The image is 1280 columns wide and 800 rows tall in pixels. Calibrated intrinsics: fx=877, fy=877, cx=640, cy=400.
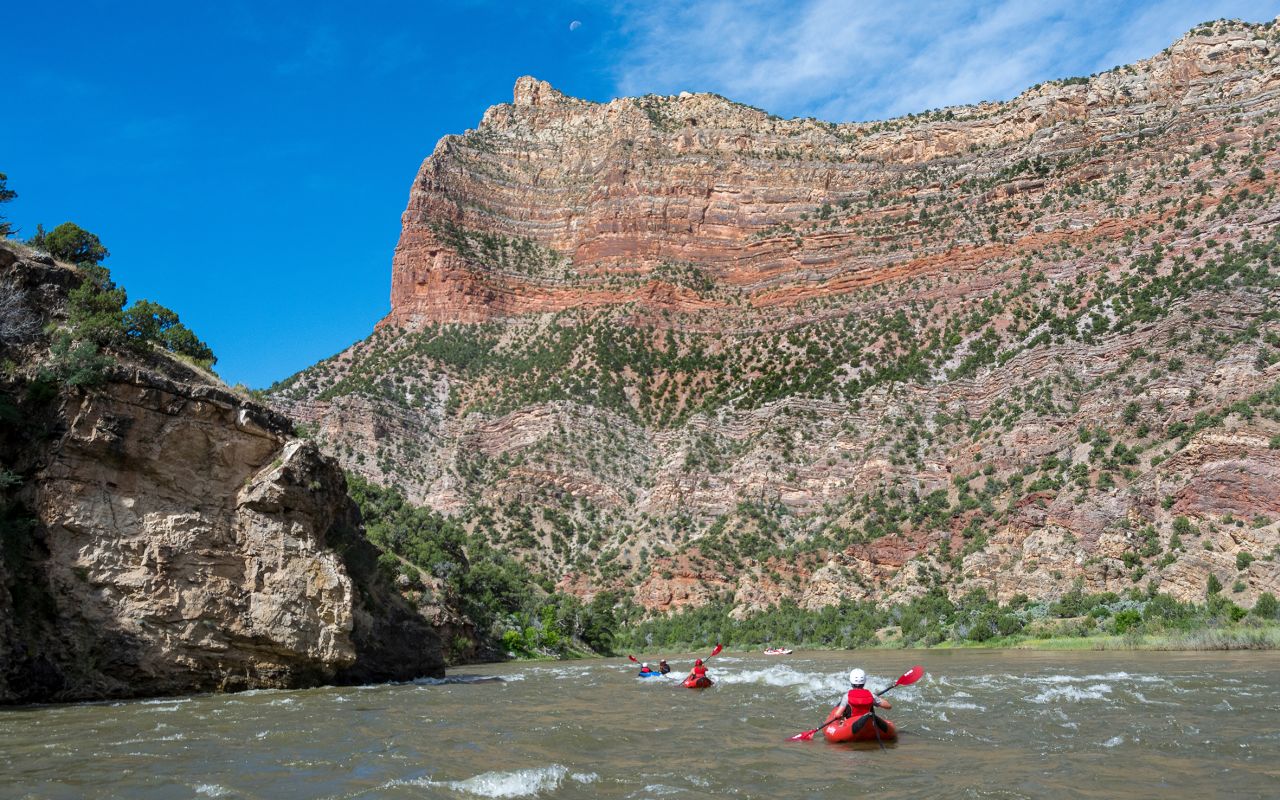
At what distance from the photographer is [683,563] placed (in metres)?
51.5

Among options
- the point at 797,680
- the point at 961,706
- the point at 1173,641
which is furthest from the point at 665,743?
the point at 1173,641

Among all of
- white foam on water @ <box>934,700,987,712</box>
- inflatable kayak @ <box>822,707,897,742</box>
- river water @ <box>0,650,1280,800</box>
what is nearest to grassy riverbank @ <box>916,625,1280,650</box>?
river water @ <box>0,650,1280,800</box>

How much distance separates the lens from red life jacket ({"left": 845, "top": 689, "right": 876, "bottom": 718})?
13.2m

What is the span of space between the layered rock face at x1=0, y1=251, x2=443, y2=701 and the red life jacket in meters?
11.9

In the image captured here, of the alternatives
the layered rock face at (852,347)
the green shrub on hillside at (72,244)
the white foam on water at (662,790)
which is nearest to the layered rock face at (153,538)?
the green shrub on hillside at (72,244)

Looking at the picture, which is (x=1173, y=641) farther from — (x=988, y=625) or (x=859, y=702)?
(x=859, y=702)

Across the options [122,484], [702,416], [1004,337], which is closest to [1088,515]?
Answer: [1004,337]

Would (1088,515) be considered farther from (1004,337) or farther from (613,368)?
(613,368)

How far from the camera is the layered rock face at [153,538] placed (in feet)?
53.8

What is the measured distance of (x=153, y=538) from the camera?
1756 centimetres

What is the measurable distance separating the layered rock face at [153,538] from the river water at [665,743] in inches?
36.6

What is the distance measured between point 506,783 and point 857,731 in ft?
18.6

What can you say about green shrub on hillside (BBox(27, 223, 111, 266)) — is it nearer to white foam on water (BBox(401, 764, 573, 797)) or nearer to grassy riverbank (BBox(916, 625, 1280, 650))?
white foam on water (BBox(401, 764, 573, 797))

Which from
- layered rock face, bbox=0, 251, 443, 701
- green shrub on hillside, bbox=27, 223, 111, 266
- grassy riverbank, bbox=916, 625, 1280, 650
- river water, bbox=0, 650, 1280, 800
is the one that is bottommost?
grassy riverbank, bbox=916, 625, 1280, 650
